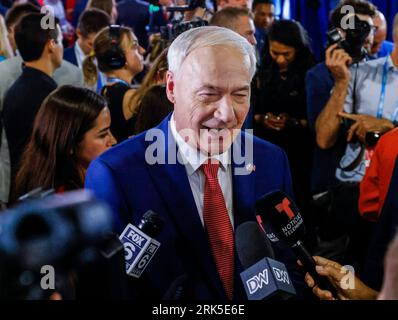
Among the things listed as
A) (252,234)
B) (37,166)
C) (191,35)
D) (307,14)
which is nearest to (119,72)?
(37,166)

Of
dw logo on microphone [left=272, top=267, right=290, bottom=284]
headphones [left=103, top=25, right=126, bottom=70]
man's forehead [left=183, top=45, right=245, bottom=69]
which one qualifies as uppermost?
man's forehead [left=183, top=45, right=245, bottom=69]

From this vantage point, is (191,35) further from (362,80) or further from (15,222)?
(362,80)

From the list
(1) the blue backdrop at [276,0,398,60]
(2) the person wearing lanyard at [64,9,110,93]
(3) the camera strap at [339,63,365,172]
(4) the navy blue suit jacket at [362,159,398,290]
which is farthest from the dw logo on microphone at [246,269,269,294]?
(1) the blue backdrop at [276,0,398,60]

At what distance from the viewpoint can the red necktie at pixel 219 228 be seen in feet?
5.70

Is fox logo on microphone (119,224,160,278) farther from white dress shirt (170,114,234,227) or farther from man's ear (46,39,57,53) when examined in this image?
man's ear (46,39,57,53)

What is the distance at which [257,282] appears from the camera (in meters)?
1.37

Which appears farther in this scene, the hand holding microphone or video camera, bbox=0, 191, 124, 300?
the hand holding microphone

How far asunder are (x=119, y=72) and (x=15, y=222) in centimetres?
297

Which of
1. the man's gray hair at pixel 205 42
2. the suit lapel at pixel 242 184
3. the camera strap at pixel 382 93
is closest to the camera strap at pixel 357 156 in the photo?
the camera strap at pixel 382 93

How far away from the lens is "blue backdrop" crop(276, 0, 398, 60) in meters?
5.65

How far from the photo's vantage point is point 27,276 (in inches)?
30.8

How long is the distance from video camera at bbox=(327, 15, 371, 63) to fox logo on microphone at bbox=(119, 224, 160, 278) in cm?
234

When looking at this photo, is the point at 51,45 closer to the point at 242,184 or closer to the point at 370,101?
the point at 370,101

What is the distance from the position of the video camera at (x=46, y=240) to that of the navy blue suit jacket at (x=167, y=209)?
2.88 ft
